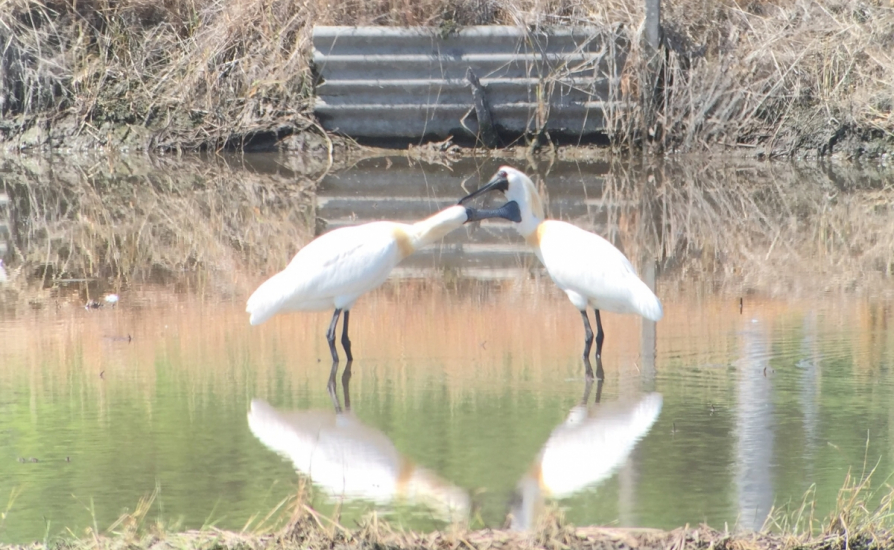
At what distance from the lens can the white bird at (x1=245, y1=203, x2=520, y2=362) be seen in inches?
277

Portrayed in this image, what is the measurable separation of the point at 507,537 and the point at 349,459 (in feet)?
4.50

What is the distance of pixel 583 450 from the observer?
5.63m

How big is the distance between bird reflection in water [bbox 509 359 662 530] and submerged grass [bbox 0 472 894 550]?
1.29 feet

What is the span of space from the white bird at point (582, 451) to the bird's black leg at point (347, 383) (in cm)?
108

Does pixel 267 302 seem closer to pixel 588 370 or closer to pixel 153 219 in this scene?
pixel 588 370

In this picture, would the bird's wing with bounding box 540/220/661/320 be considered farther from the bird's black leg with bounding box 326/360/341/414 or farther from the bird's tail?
the bird's tail

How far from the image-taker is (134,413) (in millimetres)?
6164

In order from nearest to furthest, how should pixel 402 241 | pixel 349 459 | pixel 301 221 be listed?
pixel 349 459, pixel 402 241, pixel 301 221

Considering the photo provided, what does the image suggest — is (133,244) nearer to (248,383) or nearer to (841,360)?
(248,383)

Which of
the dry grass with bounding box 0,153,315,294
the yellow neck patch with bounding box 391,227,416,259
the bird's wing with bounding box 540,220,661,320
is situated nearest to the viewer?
the bird's wing with bounding box 540,220,661,320

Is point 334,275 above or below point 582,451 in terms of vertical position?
above

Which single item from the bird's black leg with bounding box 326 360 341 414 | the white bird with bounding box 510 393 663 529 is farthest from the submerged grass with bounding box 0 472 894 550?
the bird's black leg with bounding box 326 360 341 414

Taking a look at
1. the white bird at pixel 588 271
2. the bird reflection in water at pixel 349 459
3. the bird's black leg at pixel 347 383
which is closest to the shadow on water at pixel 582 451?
the bird reflection in water at pixel 349 459

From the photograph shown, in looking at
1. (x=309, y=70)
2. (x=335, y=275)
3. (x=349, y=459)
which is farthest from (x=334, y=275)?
(x=309, y=70)
